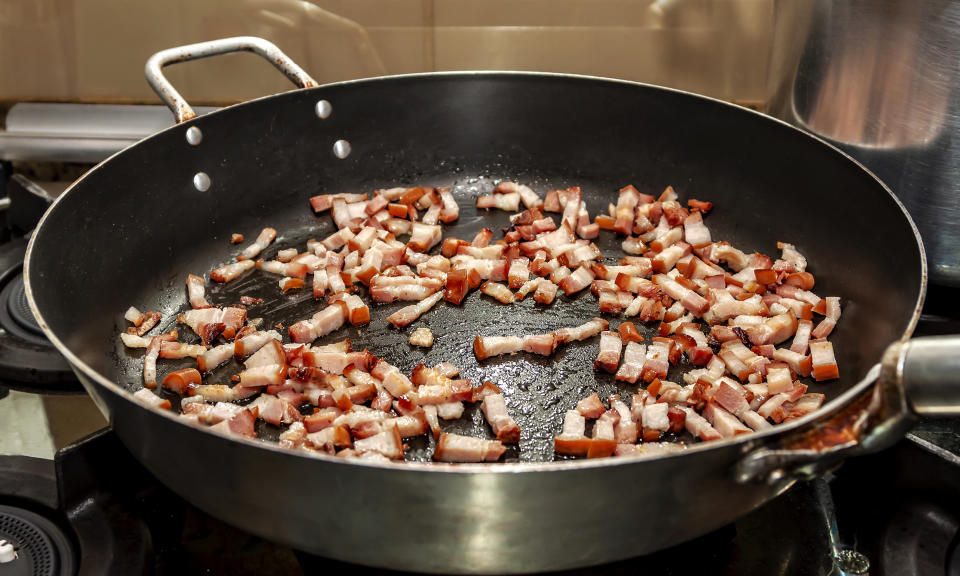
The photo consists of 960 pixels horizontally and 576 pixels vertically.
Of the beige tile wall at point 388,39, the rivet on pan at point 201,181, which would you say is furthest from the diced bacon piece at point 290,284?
the beige tile wall at point 388,39

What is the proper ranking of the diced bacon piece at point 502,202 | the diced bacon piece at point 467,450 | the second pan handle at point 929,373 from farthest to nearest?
the diced bacon piece at point 502,202 < the diced bacon piece at point 467,450 < the second pan handle at point 929,373

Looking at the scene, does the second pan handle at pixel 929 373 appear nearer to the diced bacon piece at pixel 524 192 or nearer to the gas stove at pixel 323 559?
the gas stove at pixel 323 559

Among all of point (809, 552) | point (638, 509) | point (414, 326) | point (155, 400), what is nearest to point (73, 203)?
point (155, 400)

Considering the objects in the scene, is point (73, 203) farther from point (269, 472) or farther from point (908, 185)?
point (908, 185)

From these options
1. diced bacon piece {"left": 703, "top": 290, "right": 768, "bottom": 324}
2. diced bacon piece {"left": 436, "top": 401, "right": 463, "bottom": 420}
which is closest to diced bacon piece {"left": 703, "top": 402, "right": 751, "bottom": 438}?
diced bacon piece {"left": 703, "top": 290, "right": 768, "bottom": 324}

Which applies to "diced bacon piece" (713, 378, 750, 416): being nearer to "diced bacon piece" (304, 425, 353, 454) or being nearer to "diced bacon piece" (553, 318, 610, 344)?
"diced bacon piece" (553, 318, 610, 344)

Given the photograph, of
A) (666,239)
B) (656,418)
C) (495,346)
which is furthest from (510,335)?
(666,239)

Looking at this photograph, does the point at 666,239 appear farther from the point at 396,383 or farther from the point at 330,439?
the point at 330,439
